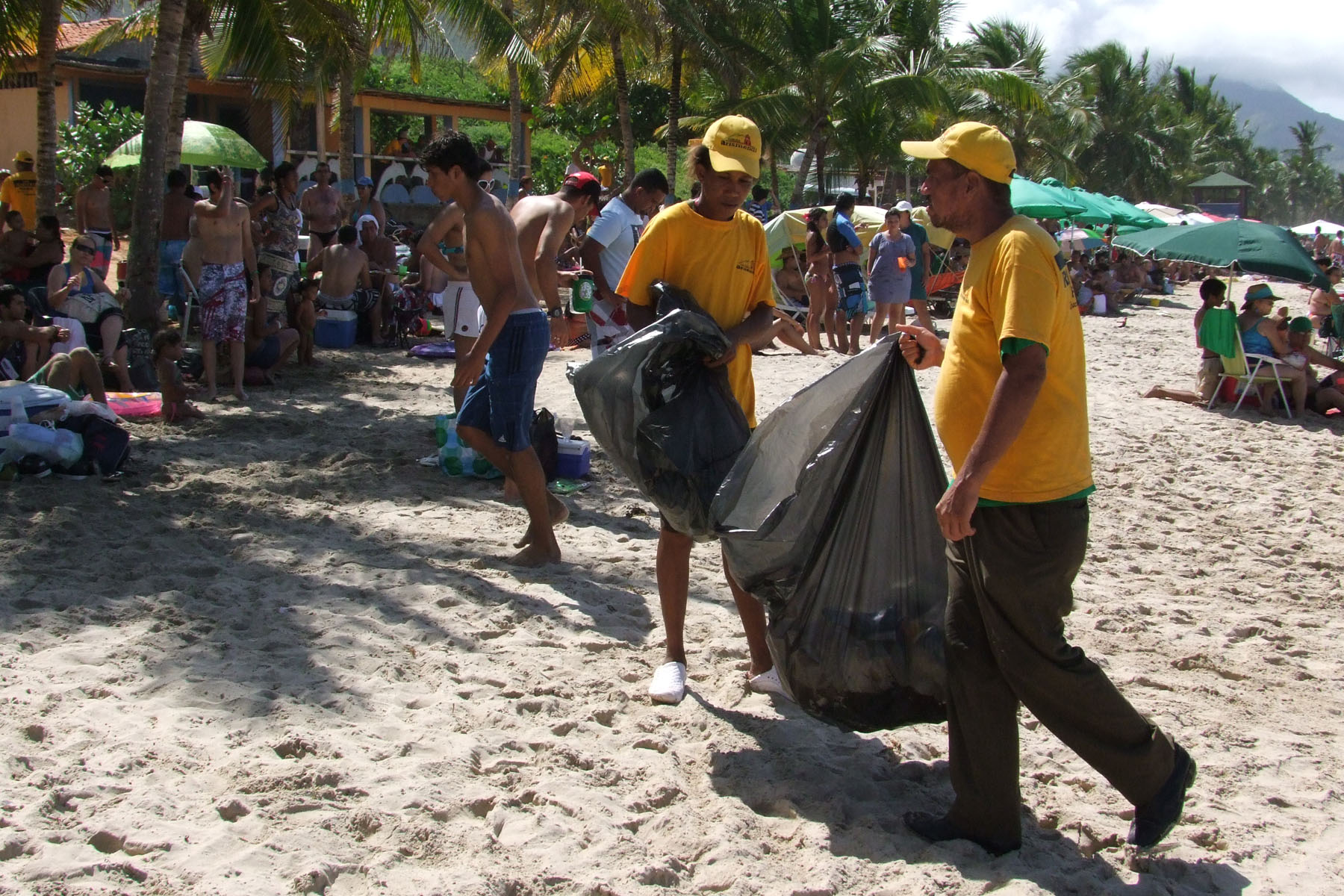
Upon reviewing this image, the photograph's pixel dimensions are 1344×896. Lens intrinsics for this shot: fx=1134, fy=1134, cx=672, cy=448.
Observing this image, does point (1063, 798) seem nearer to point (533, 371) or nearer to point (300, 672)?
point (300, 672)

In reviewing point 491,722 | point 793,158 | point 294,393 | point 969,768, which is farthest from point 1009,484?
point 793,158

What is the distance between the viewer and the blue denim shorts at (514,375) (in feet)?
15.3

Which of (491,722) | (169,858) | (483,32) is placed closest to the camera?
(169,858)

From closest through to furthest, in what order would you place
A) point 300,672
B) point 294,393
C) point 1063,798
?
point 1063,798 < point 300,672 < point 294,393

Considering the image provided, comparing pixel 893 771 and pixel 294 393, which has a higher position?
pixel 294 393

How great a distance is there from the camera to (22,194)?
14.5 meters

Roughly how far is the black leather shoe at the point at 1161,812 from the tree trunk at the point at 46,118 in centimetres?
1146

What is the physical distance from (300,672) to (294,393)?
5336 millimetres

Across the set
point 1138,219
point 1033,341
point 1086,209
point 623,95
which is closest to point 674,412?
point 1033,341

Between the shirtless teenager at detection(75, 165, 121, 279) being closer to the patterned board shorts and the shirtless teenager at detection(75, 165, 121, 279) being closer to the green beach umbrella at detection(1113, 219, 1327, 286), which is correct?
the patterned board shorts

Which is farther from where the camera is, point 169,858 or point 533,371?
point 533,371

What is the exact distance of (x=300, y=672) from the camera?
11.5ft

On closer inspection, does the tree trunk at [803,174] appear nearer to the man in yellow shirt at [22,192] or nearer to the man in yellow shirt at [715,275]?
the man in yellow shirt at [22,192]

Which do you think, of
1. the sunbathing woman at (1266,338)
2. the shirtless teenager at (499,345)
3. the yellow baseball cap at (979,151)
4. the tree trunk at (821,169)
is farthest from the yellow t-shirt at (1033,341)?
the tree trunk at (821,169)
